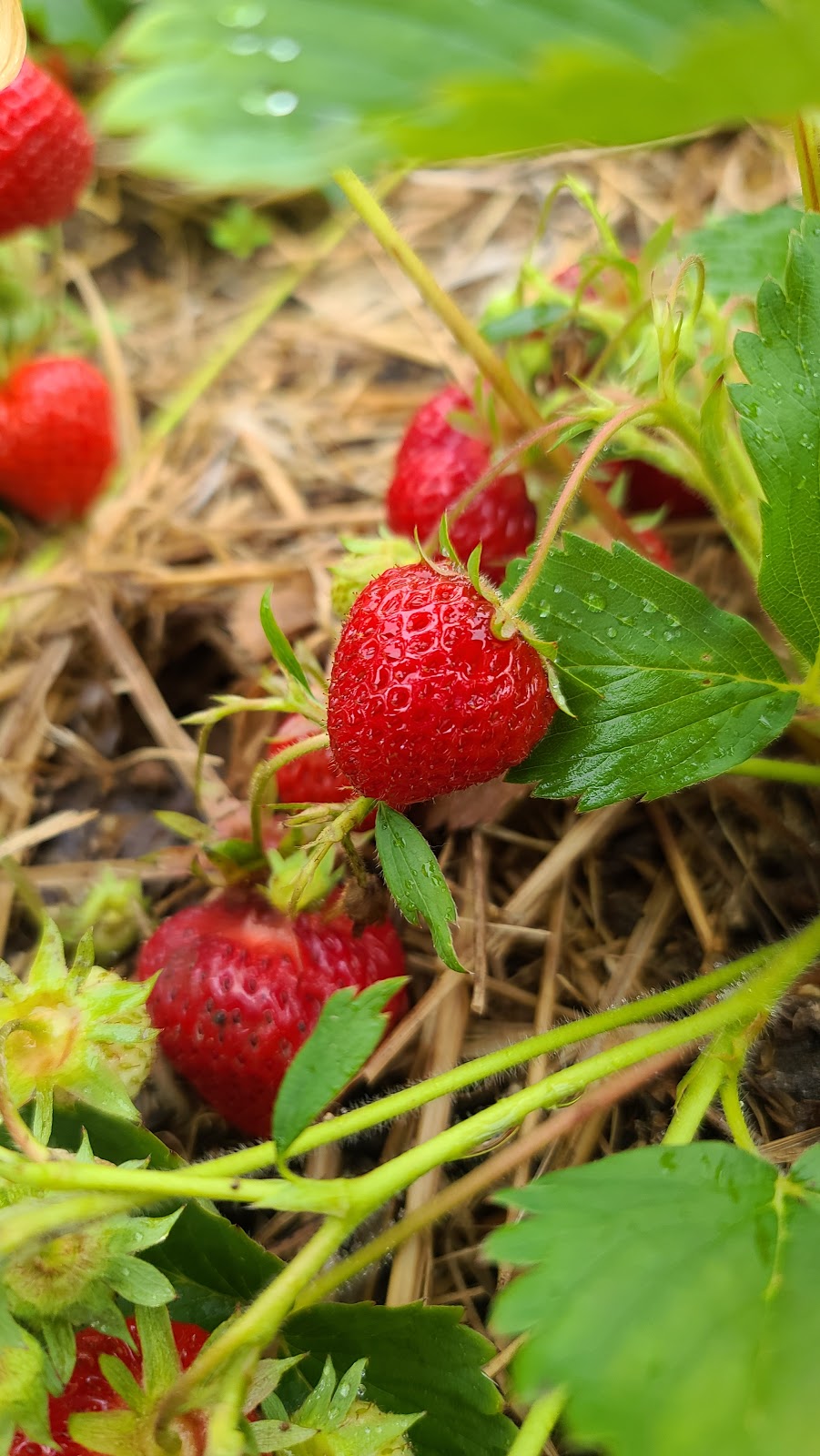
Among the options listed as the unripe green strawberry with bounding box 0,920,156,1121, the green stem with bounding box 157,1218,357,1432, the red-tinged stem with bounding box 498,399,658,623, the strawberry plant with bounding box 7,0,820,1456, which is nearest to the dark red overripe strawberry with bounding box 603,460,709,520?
the strawberry plant with bounding box 7,0,820,1456

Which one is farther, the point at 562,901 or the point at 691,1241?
the point at 562,901

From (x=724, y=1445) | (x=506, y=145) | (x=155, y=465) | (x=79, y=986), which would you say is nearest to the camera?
(x=506, y=145)

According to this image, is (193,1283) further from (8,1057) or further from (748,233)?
(748,233)

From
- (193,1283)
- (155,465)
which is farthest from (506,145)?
(155,465)

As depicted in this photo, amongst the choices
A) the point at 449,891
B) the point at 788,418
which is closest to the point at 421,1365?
the point at 449,891

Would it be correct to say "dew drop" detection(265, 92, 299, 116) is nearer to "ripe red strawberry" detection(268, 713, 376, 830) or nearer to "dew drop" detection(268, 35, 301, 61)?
"dew drop" detection(268, 35, 301, 61)

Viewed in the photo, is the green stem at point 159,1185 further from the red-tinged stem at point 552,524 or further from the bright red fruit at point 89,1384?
the red-tinged stem at point 552,524


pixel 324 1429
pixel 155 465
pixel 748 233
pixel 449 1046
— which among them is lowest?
pixel 449 1046

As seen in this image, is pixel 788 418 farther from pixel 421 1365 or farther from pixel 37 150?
pixel 37 150
